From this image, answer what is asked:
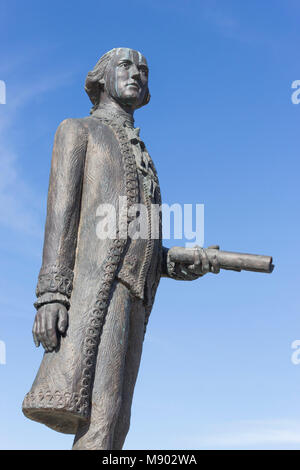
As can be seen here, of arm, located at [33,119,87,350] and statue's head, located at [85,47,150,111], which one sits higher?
statue's head, located at [85,47,150,111]

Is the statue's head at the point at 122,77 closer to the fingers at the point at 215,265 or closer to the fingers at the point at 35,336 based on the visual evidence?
the fingers at the point at 215,265

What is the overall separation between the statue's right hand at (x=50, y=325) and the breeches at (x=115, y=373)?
0.37 metres

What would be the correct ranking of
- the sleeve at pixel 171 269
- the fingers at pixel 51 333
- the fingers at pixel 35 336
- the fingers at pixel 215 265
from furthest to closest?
the sleeve at pixel 171 269 → the fingers at pixel 215 265 → the fingers at pixel 35 336 → the fingers at pixel 51 333

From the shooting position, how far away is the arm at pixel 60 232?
7023mm

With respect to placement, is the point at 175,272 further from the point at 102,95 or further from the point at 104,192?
the point at 102,95

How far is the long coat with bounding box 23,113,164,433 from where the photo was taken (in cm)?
683

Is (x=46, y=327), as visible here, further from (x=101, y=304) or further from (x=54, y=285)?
(x=101, y=304)

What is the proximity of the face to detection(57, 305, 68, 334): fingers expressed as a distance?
2371 millimetres

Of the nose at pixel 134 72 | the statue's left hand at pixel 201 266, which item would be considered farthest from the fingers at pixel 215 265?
the nose at pixel 134 72

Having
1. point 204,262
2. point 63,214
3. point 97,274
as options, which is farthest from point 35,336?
point 204,262

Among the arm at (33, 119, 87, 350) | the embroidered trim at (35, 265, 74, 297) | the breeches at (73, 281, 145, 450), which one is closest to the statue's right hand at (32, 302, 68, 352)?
the arm at (33, 119, 87, 350)

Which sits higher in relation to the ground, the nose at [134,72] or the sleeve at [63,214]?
the nose at [134,72]

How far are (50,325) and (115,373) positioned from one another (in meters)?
0.69

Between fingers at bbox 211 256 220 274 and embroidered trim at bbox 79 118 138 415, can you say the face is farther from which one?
fingers at bbox 211 256 220 274
